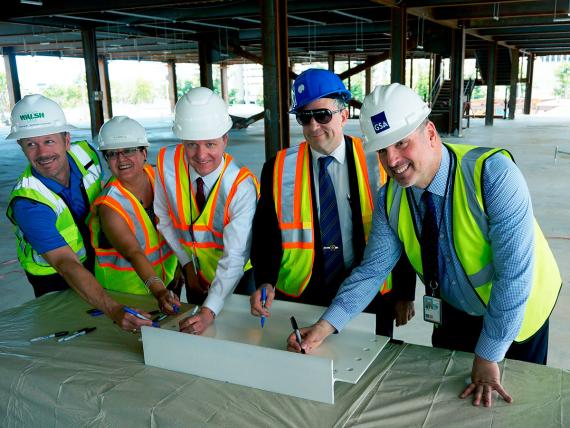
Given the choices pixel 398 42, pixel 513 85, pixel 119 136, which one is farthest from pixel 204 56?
pixel 119 136

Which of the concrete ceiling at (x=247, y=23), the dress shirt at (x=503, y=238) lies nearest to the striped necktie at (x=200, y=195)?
the dress shirt at (x=503, y=238)

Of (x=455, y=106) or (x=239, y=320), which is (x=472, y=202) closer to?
(x=239, y=320)

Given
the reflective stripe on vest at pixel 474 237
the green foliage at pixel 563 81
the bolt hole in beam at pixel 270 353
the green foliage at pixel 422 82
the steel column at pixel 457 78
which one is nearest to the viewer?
the bolt hole in beam at pixel 270 353

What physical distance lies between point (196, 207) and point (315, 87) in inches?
32.6

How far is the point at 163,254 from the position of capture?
2889 millimetres

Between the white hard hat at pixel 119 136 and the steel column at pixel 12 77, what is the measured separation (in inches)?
917

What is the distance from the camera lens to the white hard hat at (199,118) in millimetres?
2312

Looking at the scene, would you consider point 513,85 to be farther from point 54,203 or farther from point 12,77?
point 54,203

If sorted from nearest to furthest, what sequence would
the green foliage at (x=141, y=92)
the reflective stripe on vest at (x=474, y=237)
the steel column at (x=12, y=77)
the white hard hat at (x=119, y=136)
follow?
the reflective stripe on vest at (x=474, y=237) < the white hard hat at (x=119, y=136) < the steel column at (x=12, y=77) < the green foliage at (x=141, y=92)

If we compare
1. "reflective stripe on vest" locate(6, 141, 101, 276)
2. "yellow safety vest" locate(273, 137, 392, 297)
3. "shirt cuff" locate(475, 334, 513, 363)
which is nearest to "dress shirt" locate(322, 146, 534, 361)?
"shirt cuff" locate(475, 334, 513, 363)

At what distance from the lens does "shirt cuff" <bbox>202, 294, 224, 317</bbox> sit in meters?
2.14

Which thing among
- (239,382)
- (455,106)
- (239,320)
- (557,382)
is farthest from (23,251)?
(455,106)

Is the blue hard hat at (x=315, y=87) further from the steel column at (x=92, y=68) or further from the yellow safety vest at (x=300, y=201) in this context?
the steel column at (x=92, y=68)

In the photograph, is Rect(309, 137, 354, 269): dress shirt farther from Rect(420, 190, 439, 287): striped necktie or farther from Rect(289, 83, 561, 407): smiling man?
Rect(420, 190, 439, 287): striped necktie
